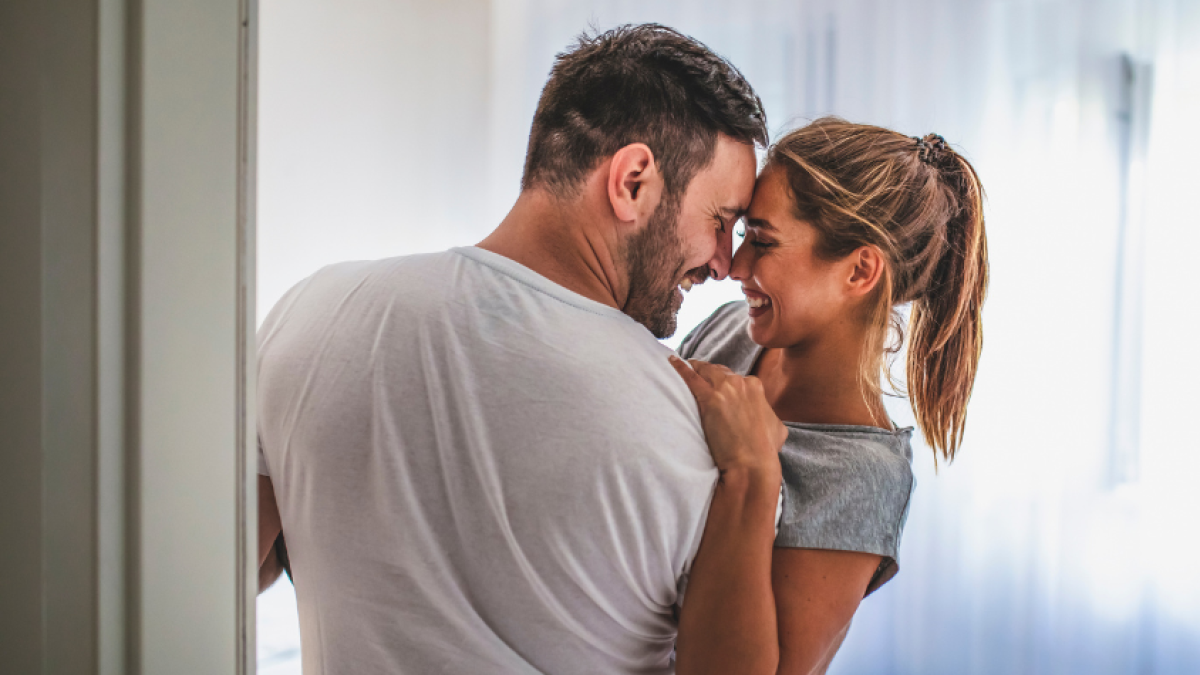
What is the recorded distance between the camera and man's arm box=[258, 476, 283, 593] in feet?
2.59

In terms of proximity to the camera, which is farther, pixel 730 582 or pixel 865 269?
pixel 865 269

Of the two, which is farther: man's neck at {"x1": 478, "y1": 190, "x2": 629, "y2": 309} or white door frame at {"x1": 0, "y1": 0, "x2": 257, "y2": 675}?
man's neck at {"x1": 478, "y1": 190, "x2": 629, "y2": 309}

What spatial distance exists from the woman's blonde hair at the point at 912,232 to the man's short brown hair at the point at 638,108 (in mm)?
209

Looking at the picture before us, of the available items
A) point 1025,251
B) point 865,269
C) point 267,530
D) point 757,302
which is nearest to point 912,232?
point 865,269

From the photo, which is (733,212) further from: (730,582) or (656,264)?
(730,582)

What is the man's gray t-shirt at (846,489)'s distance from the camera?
0.87 m

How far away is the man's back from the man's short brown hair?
0.20m

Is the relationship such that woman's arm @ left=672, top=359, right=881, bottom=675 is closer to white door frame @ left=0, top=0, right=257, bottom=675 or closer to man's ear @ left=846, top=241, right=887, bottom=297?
man's ear @ left=846, top=241, right=887, bottom=297

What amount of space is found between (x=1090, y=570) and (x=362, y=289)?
2338 mm

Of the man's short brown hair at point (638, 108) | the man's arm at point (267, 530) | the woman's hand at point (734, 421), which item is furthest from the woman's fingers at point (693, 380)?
the man's arm at point (267, 530)

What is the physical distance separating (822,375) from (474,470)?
25.8 inches

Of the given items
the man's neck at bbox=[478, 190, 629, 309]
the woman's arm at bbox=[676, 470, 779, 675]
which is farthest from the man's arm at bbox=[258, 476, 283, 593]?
the woman's arm at bbox=[676, 470, 779, 675]

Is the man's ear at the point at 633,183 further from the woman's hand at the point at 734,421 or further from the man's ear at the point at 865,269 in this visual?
the man's ear at the point at 865,269

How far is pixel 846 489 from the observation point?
895 millimetres
